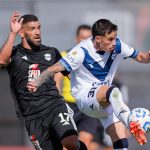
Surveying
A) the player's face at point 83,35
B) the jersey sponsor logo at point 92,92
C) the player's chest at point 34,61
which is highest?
the player's chest at point 34,61

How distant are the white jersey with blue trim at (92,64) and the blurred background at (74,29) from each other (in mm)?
5639

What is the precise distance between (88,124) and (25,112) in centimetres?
218

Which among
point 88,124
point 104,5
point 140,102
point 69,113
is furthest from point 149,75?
point 69,113

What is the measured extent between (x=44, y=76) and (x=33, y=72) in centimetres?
65

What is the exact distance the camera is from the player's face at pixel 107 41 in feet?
34.2

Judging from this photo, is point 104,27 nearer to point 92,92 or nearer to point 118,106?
point 92,92

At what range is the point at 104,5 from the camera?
1727cm

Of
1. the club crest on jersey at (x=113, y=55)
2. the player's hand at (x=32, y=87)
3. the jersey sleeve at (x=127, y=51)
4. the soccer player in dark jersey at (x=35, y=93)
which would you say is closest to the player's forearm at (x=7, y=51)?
the soccer player in dark jersey at (x=35, y=93)

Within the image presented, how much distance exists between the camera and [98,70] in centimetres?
1068

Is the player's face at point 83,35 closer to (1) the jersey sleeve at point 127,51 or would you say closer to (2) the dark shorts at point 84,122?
(2) the dark shorts at point 84,122

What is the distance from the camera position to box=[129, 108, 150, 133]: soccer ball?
9.64 meters

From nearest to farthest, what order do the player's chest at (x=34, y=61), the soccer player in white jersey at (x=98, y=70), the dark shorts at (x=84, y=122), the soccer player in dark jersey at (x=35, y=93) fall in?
the soccer player in white jersey at (x=98, y=70) < the soccer player in dark jersey at (x=35, y=93) < the player's chest at (x=34, y=61) < the dark shorts at (x=84, y=122)

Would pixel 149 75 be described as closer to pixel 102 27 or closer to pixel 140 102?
pixel 140 102

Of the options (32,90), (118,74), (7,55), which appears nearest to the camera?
(32,90)
